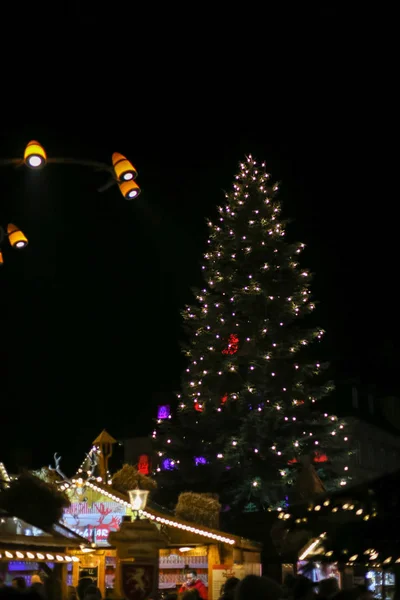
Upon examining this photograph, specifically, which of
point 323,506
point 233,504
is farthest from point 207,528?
point 323,506

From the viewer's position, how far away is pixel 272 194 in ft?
91.6

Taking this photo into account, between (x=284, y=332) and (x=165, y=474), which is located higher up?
(x=284, y=332)

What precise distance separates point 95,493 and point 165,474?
8.17 metres

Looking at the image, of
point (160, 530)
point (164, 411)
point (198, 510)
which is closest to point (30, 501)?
point (160, 530)

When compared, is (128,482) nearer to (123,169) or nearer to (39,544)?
(39,544)

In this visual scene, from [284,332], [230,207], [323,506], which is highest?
[230,207]

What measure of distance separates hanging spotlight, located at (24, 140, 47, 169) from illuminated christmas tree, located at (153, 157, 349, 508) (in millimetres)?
16784

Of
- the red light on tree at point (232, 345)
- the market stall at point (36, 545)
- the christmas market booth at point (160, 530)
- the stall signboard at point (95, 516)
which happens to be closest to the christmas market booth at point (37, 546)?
the market stall at point (36, 545)

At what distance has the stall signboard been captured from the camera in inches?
734

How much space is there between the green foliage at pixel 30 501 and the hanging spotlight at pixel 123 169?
4081mm

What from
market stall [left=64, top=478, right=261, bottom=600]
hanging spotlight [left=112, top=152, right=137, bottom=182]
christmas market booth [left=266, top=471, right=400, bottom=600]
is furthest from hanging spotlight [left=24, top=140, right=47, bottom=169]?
market stall [left=64, top=478, right=261, bottom=600]

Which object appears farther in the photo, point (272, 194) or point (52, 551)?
point (272, 194)

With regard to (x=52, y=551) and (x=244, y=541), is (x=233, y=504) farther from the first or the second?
(x=52, y=551)

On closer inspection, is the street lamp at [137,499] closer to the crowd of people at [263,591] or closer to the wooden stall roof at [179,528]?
the wooden stall roof at [179,528]
